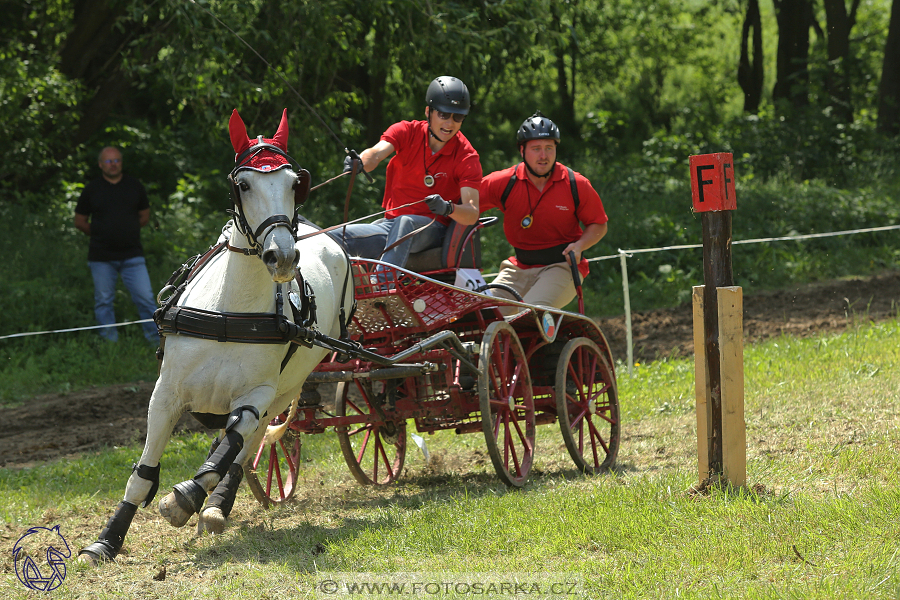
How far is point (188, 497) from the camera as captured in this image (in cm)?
413

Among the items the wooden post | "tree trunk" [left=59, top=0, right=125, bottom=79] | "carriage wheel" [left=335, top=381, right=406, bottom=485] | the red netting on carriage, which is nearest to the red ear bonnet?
the red netting on carriage

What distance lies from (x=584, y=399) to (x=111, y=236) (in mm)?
5769

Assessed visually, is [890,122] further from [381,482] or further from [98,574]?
[98,574]

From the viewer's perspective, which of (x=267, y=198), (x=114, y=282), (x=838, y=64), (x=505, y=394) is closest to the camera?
(x=267, y=198)

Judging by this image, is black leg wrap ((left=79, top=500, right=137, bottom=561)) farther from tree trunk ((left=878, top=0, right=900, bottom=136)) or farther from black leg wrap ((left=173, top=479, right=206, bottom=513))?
tree trunk ((left=878, top=0, right=900, bottom=136))

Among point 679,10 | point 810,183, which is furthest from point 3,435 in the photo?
point 679,10

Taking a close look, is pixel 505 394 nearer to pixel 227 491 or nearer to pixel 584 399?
pixel 584 399

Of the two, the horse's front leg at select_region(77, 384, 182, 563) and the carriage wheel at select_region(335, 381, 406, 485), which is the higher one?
the horse's front leg at select_region(77, 384, 182, 563)

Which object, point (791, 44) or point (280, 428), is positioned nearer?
point (280, 428)

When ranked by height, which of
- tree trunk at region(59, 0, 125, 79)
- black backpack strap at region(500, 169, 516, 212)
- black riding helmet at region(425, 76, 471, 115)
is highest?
tree trunk at region(59, 0, 125, 79)

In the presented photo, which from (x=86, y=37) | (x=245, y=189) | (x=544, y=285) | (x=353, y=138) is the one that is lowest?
(x=544, y=285)

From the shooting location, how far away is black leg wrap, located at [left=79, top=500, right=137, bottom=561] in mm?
4254

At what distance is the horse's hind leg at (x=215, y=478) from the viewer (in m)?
4.12

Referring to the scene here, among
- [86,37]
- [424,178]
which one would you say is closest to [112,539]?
[424,178]
